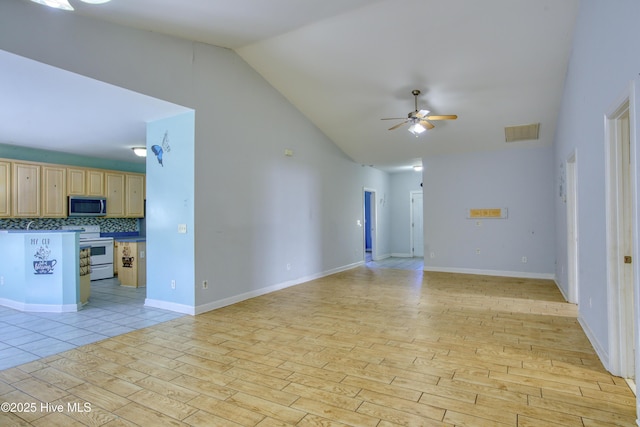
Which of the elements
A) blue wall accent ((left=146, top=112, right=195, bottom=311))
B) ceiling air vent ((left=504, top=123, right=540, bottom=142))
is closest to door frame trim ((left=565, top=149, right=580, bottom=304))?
ceiling air vent ((left=504, top=123, right=540, bottom=142))

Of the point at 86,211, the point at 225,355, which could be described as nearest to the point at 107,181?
the point at 86,211

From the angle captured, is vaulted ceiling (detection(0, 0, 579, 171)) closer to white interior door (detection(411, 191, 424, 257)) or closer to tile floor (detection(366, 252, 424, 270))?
tile floor (detection(366, 252, 424, 270))

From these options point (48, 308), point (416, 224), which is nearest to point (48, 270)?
point (48, 308)

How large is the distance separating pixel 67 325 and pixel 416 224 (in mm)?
8747

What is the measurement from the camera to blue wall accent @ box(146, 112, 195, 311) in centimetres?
445

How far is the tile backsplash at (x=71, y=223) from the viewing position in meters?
6.12

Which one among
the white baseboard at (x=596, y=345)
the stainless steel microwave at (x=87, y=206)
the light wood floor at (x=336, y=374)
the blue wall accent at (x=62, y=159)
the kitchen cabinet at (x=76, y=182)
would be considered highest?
the blue wall accent at (x=62, y=159)

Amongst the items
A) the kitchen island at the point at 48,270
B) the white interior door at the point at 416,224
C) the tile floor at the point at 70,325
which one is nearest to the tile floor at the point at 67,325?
the tile floor at the point at 70,325

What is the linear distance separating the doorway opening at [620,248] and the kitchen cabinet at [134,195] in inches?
320

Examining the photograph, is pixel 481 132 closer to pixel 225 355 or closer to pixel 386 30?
pixel 386 30

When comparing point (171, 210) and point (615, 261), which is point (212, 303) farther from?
point (615, 261)

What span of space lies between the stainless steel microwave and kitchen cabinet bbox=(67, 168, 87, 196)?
11 cm

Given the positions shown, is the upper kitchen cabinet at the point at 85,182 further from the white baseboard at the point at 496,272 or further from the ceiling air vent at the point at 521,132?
the ceiling air vent at the point at 521,132

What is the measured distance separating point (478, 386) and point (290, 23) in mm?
4211
